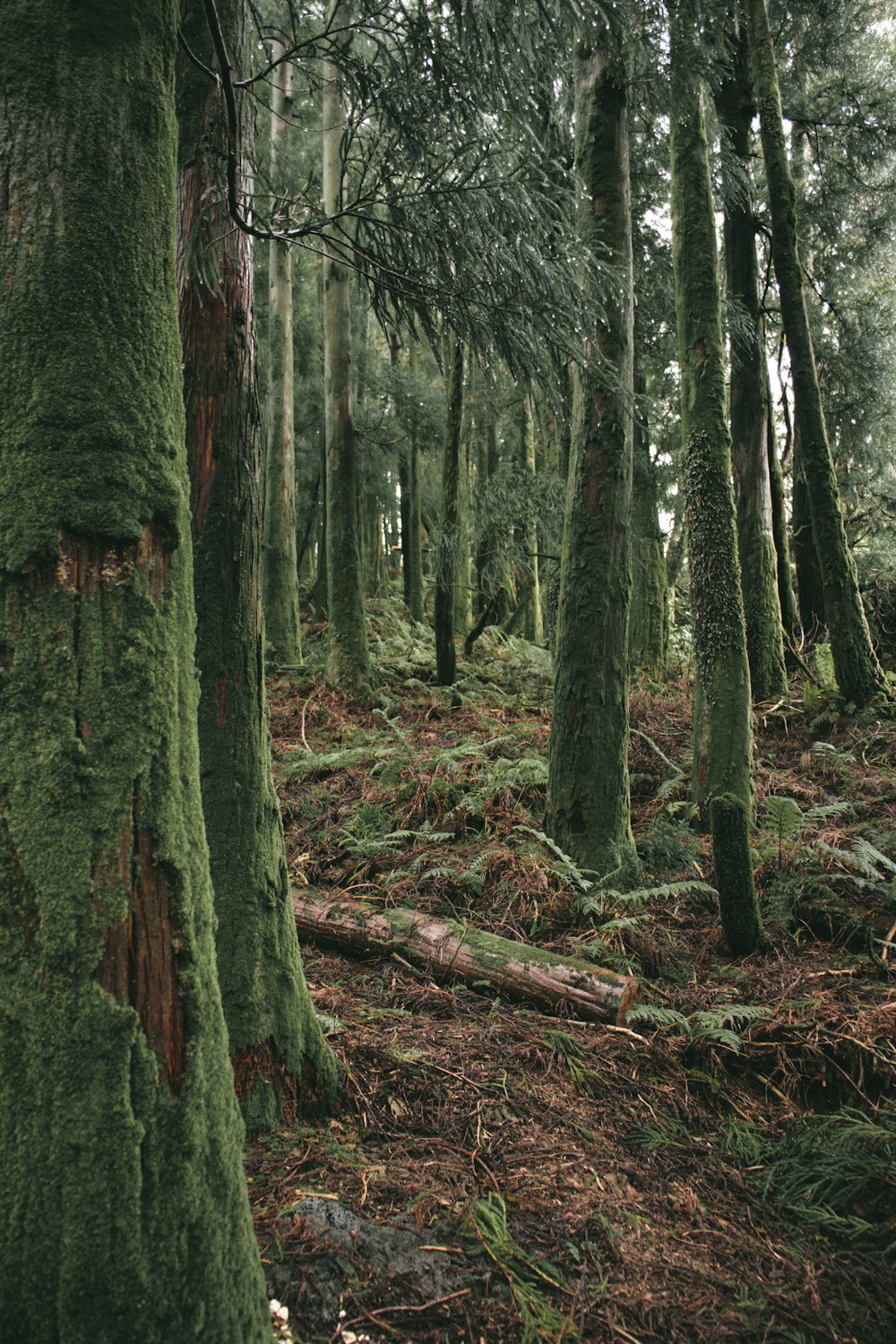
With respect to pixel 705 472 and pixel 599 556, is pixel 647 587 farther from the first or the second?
pixel 599 556

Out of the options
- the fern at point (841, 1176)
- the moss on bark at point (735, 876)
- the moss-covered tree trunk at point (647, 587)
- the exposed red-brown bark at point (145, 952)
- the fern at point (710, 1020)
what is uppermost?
the moss-covered tree trunk at point (647, 587)

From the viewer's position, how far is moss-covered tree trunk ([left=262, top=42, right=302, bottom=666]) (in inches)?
525

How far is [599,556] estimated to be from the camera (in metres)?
6.00

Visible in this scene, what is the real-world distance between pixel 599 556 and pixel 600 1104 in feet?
12.8

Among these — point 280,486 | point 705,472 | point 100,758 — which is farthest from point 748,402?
point 100,758

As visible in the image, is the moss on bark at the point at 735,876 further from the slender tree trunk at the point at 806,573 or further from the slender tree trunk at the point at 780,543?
the slender tree trunk at the point at 806,573

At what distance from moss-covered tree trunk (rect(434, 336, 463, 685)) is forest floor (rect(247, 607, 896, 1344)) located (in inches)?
169

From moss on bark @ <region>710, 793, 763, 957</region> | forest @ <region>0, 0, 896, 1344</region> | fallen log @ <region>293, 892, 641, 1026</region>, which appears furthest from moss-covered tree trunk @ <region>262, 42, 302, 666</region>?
moss on bark @ <region>710, 793, 763, 957</region>

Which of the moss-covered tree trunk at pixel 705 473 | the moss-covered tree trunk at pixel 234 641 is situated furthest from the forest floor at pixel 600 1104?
the moss-covered tree trunk at pixel 705 473

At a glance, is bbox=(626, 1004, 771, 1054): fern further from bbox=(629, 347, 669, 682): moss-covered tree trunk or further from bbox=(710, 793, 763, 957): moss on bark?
bbox=(629, 347, 669, 682): moss-covered tree trunk

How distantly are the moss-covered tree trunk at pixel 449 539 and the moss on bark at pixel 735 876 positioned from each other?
262 inches

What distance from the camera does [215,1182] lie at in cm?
178

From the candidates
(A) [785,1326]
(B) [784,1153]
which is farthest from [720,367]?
(A) [785,1326]

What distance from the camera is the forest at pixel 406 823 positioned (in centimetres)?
171
